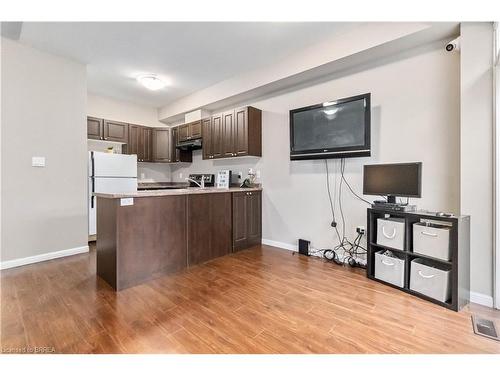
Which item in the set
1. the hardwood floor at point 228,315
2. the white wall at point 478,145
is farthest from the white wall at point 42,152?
the white wall at point 478,145

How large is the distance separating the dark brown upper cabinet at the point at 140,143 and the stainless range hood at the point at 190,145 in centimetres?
69

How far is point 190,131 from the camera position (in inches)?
188

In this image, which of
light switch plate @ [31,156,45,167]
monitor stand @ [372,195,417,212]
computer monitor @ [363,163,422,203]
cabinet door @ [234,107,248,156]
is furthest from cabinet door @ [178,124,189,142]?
monitor stand @ [372,195,417,212]

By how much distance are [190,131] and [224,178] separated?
1288 mm

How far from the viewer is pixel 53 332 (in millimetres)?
1623

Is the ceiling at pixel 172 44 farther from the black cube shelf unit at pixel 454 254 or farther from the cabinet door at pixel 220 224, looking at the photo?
the black cube shelf unit at pixel 454 254

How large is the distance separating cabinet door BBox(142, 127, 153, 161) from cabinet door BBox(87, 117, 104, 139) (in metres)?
0.84

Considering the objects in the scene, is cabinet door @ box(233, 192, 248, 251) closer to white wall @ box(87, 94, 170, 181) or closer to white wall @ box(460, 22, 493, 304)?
white wall @ box(460, 22, 493, 304)

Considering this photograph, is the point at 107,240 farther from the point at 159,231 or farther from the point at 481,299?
the point at 481,299

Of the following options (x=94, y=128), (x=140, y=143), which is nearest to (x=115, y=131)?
(x=94, y=128)

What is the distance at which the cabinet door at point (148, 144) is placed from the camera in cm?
514

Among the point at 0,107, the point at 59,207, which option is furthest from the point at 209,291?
the point at 0,107

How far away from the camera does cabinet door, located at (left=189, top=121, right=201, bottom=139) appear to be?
460 centimetres
